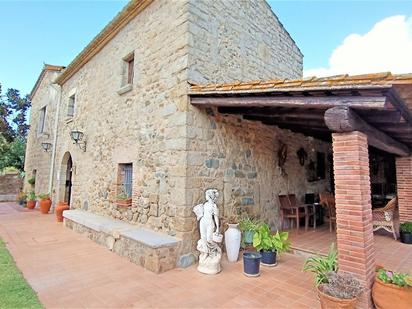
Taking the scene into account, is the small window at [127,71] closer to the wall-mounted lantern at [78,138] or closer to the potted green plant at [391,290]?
the wall-mounted lantern at [78,138]

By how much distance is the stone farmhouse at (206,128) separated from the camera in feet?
9.57

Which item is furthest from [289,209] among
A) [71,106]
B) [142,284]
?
[71,106]

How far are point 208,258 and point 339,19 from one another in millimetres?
7327

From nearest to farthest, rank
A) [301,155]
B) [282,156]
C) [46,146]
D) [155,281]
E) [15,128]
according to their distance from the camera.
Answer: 1. [155,281]
2. [282,156]
3. [301,155]
4. [46,146]
5. [15,128]

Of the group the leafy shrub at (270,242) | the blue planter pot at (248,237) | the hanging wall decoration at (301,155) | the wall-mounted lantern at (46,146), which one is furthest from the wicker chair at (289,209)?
the wall-mounted lantern at (46,146)

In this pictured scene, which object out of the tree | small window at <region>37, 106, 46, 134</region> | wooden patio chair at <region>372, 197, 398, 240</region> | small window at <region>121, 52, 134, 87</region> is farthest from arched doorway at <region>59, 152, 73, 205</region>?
the tree

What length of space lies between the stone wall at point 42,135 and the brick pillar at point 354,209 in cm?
1215

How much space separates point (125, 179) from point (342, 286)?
517 cm

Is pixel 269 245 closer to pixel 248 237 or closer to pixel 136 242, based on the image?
pixel 248 237

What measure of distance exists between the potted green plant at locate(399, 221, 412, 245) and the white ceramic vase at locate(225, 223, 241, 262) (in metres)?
3.66

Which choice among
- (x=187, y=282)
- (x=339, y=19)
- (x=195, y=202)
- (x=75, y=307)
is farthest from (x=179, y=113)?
(x=339, y=19)

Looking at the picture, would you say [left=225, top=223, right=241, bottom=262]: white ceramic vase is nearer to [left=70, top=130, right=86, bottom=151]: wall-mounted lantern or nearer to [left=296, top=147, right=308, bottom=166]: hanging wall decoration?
[left=296, top=147, right=308, bottom=166]: hanging wall decoration

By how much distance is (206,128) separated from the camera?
4820 millimetres

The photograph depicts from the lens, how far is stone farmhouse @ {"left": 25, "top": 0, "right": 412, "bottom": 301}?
292 cm
